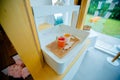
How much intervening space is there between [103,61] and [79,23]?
111cm

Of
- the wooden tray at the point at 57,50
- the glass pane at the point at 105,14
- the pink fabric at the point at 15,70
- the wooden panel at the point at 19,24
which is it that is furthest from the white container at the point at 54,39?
the glass pane at the point at 105,14

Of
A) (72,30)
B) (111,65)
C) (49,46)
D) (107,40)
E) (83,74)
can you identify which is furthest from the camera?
(107,40)

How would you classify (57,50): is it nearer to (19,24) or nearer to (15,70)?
(19,24)

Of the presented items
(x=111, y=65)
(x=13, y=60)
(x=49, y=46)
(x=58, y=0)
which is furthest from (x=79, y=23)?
(x=13, y=60)

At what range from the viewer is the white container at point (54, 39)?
0.71m

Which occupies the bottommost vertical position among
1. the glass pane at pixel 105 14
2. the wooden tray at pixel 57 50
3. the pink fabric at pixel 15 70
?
the pink fabric at pixel 15 70

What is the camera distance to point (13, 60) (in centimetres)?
112

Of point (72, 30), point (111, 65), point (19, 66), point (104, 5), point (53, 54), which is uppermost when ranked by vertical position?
point (104, 5)

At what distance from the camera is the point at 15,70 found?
100cm

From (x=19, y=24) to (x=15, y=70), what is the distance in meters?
0.83

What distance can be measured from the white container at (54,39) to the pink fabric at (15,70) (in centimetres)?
45

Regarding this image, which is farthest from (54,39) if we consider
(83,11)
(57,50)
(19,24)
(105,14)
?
(105,14)

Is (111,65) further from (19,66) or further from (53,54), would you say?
(19,66)

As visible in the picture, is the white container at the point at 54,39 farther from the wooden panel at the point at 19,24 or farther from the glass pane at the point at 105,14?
the glass pane at the point at 105,14
